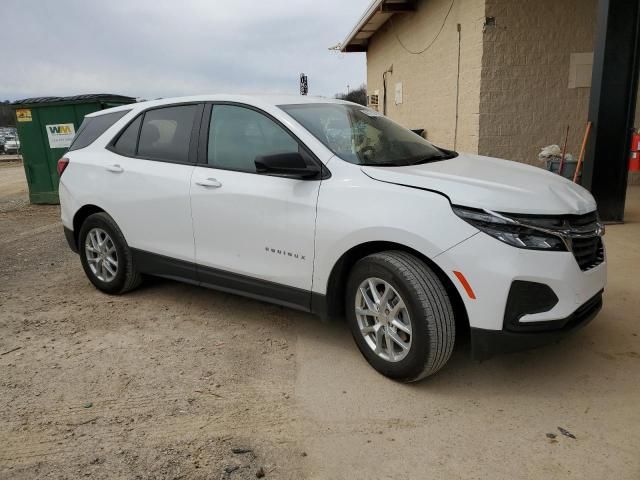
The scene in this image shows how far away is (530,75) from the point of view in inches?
341

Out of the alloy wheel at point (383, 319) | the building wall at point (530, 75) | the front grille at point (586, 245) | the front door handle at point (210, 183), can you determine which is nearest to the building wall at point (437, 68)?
the building wall at point (530, 75)

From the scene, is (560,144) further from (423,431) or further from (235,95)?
(423,431)

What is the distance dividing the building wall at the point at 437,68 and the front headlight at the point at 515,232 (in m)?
6.45

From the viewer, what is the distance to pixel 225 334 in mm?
3926

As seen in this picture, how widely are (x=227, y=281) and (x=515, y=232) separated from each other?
6.70 ft

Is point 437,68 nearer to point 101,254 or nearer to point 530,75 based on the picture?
point 530,75

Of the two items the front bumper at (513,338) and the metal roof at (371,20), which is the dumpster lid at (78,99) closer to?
the metal roof at (371,20)

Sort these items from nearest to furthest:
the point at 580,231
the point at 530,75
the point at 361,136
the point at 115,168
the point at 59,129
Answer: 1. the point at 580,231
2. the point at 361,136
3. the point at 115,168
4. the point at 530,75
5. the point at 59,129

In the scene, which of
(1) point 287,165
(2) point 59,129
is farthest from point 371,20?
(1) point 287,165

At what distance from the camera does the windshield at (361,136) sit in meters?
3.48

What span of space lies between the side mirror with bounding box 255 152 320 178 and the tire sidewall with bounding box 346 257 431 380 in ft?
2.17

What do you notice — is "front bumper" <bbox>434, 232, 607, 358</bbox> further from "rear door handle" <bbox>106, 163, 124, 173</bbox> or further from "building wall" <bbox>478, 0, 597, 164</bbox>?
"building wall" <bbox>478, 0, 597, 164</bbox>

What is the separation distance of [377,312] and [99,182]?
2792 millimetres

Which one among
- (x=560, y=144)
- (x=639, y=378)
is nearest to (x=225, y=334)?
(x=639, y=378)
